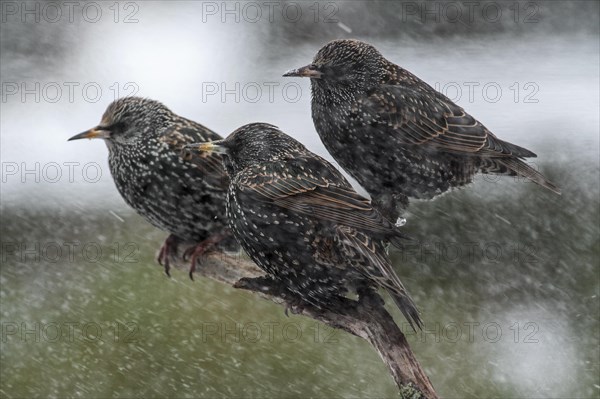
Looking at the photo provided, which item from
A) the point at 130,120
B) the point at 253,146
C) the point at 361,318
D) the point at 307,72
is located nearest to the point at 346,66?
the point at 307,72

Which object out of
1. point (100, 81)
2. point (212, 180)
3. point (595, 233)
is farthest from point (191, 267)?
point (100, 81)

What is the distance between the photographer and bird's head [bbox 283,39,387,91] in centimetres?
533

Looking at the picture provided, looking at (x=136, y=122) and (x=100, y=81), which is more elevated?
(x=136, y=122)

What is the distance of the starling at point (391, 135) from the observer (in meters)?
5.43

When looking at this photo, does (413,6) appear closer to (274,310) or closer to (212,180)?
(274,310)

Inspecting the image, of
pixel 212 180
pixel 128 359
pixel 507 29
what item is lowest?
pixel 128 359

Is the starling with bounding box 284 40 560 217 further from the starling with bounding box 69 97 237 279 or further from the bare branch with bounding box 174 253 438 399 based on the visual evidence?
the starling with bounding box 69 97 237 279

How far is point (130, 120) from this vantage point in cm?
604

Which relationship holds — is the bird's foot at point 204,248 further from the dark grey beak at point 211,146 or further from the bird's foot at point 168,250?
the dark grey beak at point 211,146

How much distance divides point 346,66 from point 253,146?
542 mm

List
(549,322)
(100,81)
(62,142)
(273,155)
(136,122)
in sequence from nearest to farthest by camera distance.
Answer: (273,155)
(136,122)
(549,322)
(62,142)
(100,81)

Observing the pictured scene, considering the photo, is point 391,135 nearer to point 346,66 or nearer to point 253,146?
point 346,66

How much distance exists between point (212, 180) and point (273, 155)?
77 centimetres

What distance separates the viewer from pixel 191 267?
244 inches
